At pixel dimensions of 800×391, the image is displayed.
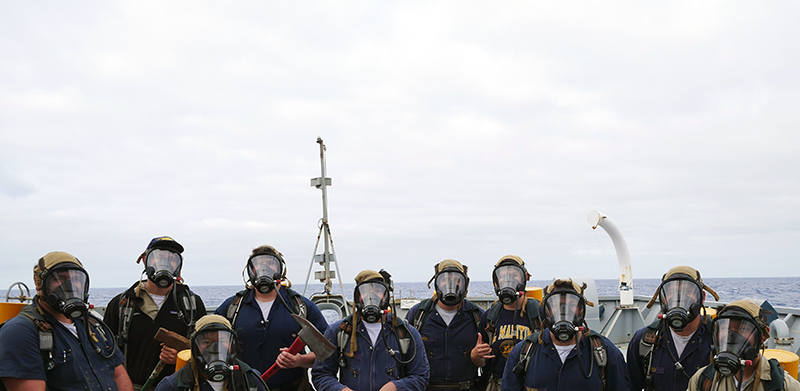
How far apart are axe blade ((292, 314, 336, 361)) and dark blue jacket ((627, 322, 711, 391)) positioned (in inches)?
92.8

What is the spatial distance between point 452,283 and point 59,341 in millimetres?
2974

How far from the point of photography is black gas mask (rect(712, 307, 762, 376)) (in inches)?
128

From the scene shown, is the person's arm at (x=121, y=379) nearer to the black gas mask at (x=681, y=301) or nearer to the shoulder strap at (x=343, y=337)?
the shoulder strap at (x=343, y=337)

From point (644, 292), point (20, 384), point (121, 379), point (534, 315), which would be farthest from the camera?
point (644, 292)

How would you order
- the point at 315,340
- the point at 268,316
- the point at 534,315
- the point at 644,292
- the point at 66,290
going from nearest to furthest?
the point at 66,290 → the point at 315,340 → the point at 268,316 → the point at 534,315 → the point at 644,292

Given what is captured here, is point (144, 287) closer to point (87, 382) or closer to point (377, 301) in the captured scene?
point (87, 382)

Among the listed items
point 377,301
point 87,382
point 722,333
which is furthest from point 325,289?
point 722,333

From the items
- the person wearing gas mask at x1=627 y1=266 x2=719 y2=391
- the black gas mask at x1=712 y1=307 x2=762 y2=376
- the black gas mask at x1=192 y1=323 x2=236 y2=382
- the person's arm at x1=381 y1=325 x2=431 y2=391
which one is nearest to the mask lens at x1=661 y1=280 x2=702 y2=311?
the person wearing gas mask at x1=627 y1=266 x2=719 y2=391

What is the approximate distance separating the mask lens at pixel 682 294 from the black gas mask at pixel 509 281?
1.21 metres

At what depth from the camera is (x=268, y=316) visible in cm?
464

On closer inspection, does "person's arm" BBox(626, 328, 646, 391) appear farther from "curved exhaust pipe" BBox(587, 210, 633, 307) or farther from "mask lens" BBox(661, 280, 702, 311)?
"curved exhaust pipe" BBox(587, 210, 633, 307)

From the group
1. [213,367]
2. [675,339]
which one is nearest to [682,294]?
[675,339]

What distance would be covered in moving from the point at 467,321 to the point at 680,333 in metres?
1.73

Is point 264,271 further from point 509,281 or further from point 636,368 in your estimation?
point 636,368
